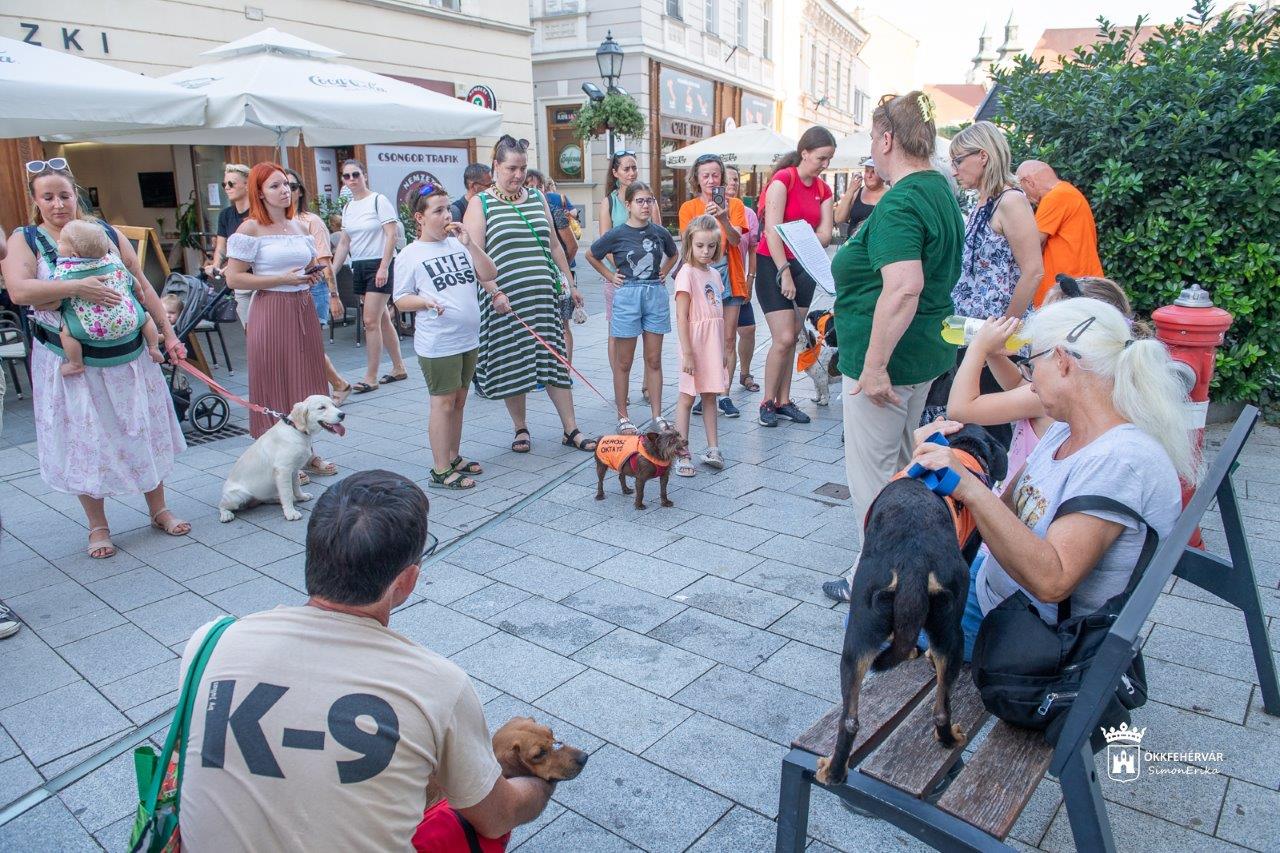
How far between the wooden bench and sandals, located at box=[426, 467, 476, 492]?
359 cm

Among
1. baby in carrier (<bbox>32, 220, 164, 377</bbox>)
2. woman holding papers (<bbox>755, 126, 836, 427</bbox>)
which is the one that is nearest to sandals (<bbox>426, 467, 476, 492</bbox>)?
baby in carrier (<bbox>32, 220, 164, 377</bbox>)

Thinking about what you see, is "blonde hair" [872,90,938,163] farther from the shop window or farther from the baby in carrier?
the shop window

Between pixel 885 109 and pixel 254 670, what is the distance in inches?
116

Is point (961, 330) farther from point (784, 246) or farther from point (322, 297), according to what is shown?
point (322, 297)

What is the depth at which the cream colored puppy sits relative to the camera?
16.1 feet

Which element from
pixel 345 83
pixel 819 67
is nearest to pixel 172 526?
pixel 345 83

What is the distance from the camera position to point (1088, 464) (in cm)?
204

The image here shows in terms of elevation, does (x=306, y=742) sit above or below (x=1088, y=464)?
below

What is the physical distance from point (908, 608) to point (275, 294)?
A: 447 cm

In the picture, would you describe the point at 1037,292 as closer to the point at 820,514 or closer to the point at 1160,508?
the point at 820,514

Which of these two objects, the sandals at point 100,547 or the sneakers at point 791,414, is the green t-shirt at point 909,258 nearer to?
the sneakers at point 791,414

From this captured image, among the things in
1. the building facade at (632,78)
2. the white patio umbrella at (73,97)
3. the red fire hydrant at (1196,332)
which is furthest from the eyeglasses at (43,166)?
the building facade at (632,78)

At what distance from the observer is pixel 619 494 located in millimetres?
5348

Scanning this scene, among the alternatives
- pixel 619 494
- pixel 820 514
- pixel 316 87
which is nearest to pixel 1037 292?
pixel 820 514
